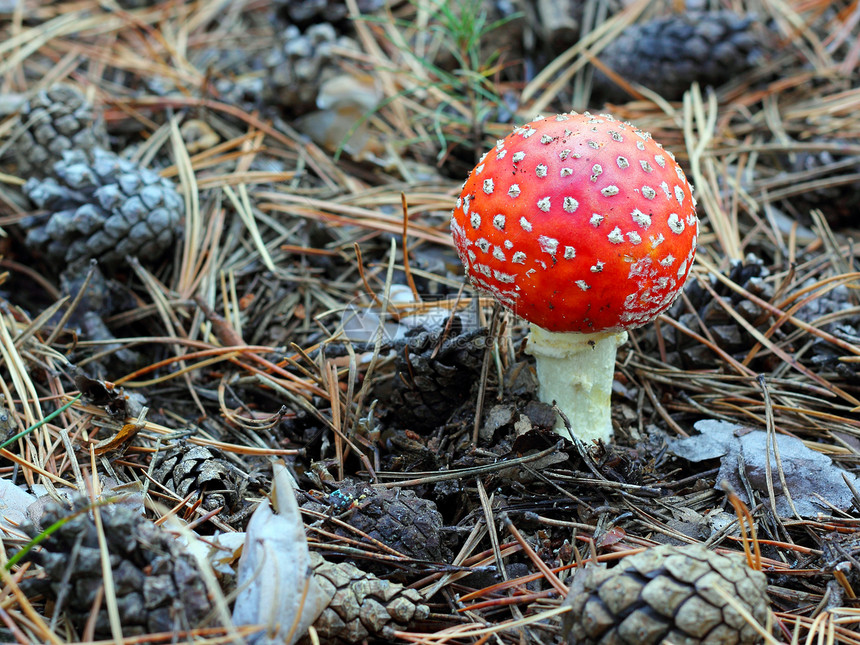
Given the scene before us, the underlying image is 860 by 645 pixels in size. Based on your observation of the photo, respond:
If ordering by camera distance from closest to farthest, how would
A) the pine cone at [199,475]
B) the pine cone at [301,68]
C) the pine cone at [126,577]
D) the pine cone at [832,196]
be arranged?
the pine cone at [126,577]
the pine cone at [199,475]
the pine cone at [832,196]
the pine cone at [301,68]

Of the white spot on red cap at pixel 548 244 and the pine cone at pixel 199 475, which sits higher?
the white spot on red cap at pixel 548 244

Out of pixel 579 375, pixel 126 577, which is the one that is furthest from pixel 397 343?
pixel 126 577

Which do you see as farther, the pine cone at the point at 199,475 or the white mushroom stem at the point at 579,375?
the white mushroom stem at the point at 579,375

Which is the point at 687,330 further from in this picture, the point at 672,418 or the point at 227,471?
the point at 227,471

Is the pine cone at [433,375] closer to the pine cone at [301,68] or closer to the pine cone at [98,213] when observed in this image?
the pine cone at [98,213]

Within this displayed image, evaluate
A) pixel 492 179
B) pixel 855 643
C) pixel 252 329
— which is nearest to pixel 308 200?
pixel 252 329

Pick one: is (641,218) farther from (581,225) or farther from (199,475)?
(199,475)

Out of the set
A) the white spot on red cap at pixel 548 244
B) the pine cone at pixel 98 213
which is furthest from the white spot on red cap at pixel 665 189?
the pine cone at pixel 98 213
